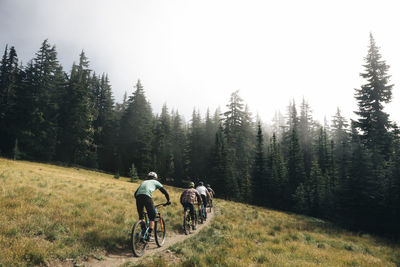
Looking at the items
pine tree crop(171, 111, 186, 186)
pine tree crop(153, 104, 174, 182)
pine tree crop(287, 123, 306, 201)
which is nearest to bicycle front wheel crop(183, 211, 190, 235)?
pine tree crop(287, 123, 306, 201)

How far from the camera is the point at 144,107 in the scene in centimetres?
5584

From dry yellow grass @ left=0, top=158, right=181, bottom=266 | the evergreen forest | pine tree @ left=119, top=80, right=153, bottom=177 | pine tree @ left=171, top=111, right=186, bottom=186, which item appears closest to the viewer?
dry yellow grass @ left=0, top=158, right=181, bottom=266

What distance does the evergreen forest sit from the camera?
23.5 m

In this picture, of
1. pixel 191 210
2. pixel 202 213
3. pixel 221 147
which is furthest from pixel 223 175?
pixel 191 210

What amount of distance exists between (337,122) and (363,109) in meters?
40.0

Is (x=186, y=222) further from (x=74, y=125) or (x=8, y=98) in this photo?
(x=8, y=98)

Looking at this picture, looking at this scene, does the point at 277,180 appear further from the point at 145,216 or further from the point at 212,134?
the point at 145,216

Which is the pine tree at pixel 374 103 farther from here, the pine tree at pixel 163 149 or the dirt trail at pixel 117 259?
the pine tree at pixel 163 149

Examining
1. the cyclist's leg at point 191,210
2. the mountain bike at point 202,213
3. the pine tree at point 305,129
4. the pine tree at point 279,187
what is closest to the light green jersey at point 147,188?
the cyclist's leg at point 191,210

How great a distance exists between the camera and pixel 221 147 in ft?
159

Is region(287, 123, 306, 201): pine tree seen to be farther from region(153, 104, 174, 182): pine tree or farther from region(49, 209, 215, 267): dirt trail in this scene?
region(49, 209, 215, 267): dirt trail

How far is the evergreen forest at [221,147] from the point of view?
23.5 meters

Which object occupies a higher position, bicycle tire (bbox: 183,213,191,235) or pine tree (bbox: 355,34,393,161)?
Answer: pine tree (bbox: 355,34,393,161)

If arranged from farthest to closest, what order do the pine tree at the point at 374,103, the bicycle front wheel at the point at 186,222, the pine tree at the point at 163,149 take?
the pine tree at the point at 163,149
the pine tree at the point at 374,103
the bicycle front wheel at the point at 186,222
